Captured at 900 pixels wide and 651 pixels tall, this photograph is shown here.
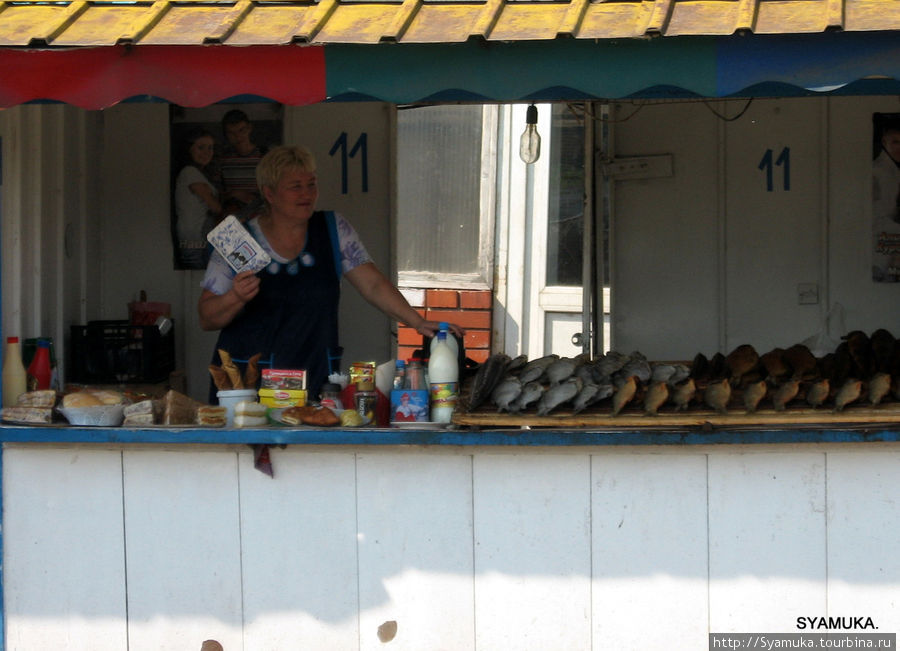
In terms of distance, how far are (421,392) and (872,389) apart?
1533mm

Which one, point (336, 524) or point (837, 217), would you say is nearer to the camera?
point (336, 524)

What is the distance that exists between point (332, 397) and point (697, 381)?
1397mm

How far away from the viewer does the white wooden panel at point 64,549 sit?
397 cm

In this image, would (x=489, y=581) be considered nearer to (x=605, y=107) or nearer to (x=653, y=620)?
(x=653, y=620)

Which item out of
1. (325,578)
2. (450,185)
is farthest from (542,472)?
(450,185)

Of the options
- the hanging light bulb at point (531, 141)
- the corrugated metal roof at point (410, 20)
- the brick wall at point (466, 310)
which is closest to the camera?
the corrugated metal roof at point (410, 20)

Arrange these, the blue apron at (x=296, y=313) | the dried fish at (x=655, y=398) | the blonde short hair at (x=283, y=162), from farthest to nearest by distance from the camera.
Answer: the blue apron at (x=296, y=313)
the blonde short hair at (x=283, y=162)
the dried fish at (x=655, y=398)

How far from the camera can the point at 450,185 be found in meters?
7.51

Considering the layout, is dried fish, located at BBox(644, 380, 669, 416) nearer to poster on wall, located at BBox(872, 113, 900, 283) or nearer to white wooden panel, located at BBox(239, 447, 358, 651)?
white wooden panel, located at BBox(239, 447, 358, 651)

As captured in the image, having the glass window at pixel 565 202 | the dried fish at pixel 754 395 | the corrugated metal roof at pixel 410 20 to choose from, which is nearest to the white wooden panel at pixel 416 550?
the dried fish at pixel 754 395

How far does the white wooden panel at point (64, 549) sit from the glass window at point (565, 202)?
3944 mm

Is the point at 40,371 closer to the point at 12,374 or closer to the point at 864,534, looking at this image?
the point at 12,374

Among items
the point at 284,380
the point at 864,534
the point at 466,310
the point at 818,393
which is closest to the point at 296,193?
the point at 284,380

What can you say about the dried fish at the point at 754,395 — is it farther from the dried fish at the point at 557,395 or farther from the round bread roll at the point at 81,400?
the round bread roll at the point at 81,400
